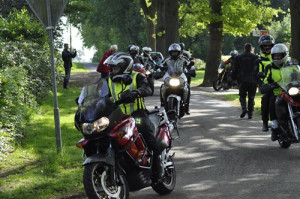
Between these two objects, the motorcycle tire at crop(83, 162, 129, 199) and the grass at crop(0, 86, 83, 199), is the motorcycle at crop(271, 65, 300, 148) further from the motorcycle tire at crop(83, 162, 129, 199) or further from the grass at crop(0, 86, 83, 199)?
the motorcycle tire at crop(83, 162, 129, 199)

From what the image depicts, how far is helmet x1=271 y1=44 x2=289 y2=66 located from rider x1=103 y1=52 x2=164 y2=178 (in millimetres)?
3735

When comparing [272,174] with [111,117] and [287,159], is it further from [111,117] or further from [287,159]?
[111,117]

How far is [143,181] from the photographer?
6.21m

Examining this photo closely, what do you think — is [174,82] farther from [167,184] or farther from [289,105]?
[167,184]

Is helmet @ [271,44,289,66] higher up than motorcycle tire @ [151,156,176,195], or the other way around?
helmet @ [271,44,289,66]

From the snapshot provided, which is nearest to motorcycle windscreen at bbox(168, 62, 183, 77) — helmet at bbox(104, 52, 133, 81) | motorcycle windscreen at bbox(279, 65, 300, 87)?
motorcycle windscreen at bbox(279, 65, 300, 87)

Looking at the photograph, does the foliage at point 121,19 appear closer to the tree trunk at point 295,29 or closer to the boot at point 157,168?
the tree trunk at point 295,29

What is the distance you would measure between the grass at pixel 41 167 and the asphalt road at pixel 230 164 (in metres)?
1.15

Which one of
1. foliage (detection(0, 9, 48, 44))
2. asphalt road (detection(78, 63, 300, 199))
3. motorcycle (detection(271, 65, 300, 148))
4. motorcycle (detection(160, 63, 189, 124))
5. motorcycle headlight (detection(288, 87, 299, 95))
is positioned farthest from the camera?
foliage (detection(0, 9, 48, 44))

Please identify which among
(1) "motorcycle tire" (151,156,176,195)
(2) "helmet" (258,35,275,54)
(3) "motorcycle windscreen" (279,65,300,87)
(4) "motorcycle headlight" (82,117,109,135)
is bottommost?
(1) "motorcycle tire" (151,156,176,195)

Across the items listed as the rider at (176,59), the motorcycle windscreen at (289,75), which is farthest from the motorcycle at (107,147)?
the rider at (176,59)

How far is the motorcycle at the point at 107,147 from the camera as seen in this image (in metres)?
5.60

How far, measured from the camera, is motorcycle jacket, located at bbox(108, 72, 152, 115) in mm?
6297

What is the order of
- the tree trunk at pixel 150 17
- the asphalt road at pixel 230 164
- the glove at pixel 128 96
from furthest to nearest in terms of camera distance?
the tree trunk at pixel 150 17 < the asphalt road at pixel 230 164 < the glove at pixel 128 96
